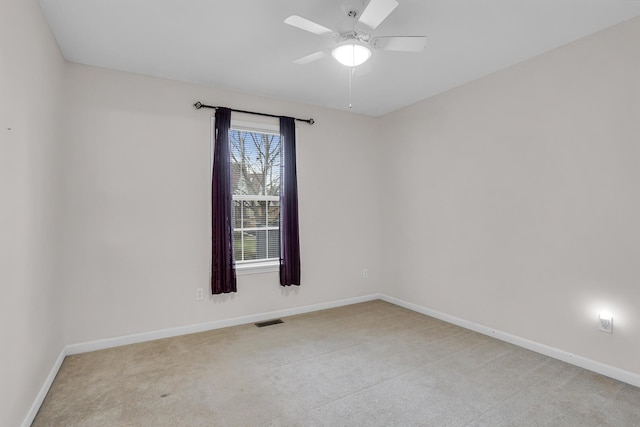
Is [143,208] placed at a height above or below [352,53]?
below

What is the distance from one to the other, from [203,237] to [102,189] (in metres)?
1.02

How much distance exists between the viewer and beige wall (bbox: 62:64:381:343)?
2908 mm

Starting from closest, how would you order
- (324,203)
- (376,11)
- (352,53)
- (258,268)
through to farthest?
(376,11) < (352,53) < (258,268) < (324,203)

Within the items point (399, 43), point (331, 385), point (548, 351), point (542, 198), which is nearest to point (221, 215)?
point (331, 385)

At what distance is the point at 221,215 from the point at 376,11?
2.42m

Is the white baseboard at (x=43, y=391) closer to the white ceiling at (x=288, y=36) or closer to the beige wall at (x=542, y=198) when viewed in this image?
the white ceiling at (x=288, y=36)

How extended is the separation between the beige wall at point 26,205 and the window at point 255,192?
1.62 m

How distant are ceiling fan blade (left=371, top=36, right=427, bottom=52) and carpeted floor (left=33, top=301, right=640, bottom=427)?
7.70ft

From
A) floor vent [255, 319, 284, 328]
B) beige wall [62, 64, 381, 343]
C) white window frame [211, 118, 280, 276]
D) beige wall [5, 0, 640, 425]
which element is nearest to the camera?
beige wall [5, 0, 640, 425]

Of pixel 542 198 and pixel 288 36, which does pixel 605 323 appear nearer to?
pixel 542 198

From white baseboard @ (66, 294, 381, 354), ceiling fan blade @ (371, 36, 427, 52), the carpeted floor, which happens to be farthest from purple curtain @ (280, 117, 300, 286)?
ceiling fan blade @ (371, 36, 427, 52)

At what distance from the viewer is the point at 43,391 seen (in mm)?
2168

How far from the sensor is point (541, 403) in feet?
6.81

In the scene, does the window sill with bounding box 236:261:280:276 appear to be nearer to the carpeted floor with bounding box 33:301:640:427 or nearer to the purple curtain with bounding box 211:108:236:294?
the purple curtain with bounding box 211:108:236:294
